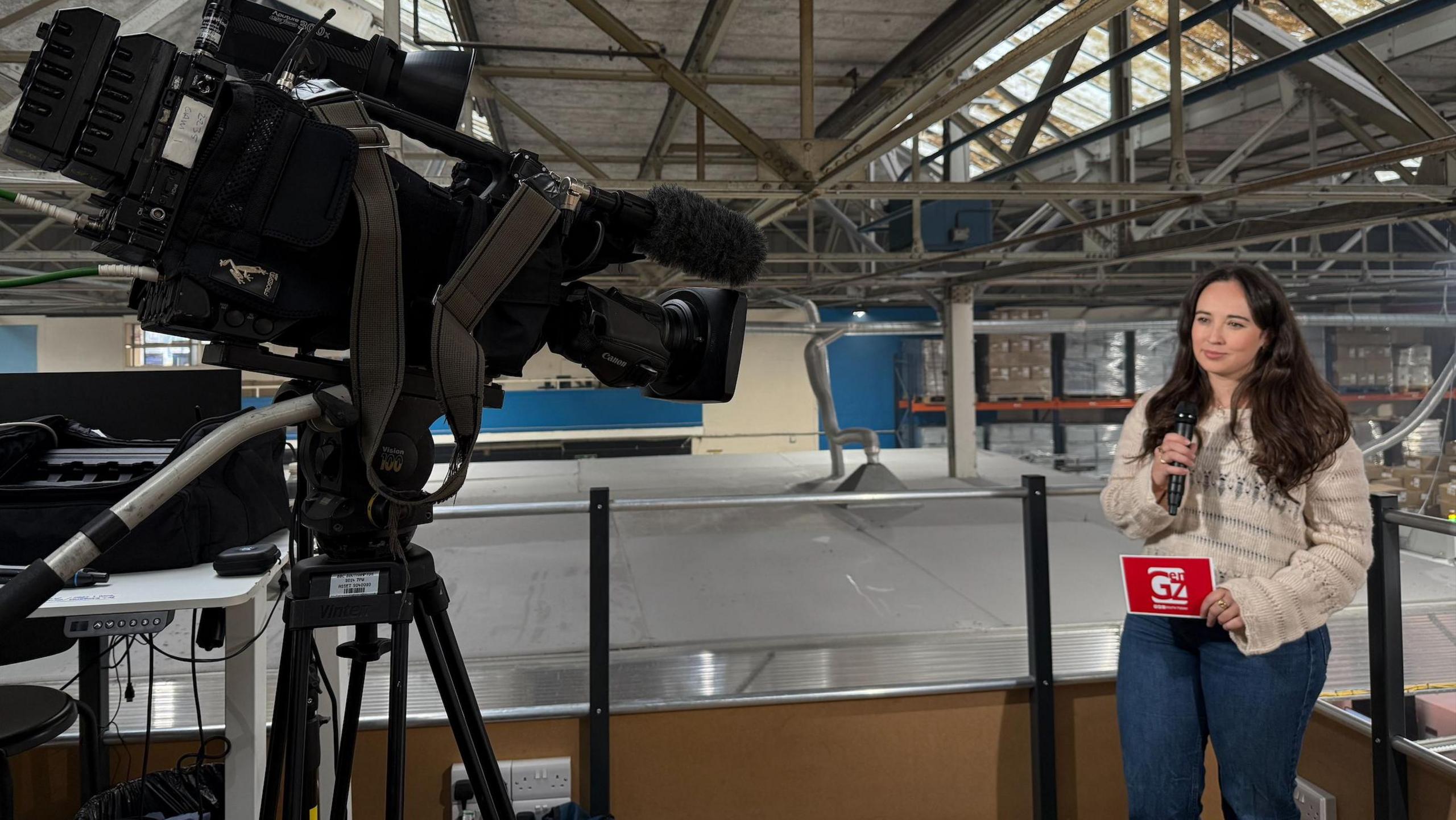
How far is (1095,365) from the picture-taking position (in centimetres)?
1101

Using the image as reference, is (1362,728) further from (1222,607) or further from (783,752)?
(783,752)

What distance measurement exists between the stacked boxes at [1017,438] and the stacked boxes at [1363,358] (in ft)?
12.5

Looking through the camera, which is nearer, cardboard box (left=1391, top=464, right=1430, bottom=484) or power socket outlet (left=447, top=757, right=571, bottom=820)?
power socket outlet (left=447, top=757, right=571, bottom=820)

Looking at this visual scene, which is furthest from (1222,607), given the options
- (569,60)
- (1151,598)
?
(569,60)

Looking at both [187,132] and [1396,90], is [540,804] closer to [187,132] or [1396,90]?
[187,132]

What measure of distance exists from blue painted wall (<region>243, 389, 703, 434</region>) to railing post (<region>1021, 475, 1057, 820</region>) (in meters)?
8.94

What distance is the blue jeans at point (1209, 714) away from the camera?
4.47 ft

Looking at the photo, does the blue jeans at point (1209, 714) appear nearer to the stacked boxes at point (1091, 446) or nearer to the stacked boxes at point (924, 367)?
the stacked boxes at point (924, 367)

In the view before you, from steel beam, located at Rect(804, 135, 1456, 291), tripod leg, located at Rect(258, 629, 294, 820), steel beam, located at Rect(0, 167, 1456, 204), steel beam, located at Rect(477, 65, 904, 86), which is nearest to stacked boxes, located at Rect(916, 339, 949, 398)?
steel beam, located at Rect(804, 135, 1456, 291)

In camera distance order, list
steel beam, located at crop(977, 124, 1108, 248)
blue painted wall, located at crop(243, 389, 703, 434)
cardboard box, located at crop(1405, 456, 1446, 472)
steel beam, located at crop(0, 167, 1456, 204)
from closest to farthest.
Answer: steel beam, located at crop(0, 167, 1456, 204), steel beam, located at crop(977, 124, 1108, 248), cardboard box, located at crop(1405, 456, 1446, 472), blue painted wall, located at crop(243, 389, 703, 434)

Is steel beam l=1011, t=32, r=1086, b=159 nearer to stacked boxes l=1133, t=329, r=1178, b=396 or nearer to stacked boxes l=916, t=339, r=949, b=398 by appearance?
stacked boxes l=916, t=339, r=949, b=398

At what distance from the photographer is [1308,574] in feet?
4.32

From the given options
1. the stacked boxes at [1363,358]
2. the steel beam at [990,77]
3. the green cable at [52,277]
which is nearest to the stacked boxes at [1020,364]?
the stacked boxes at [1363,358]

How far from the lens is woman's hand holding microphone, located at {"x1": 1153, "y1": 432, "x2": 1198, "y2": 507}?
138cm
